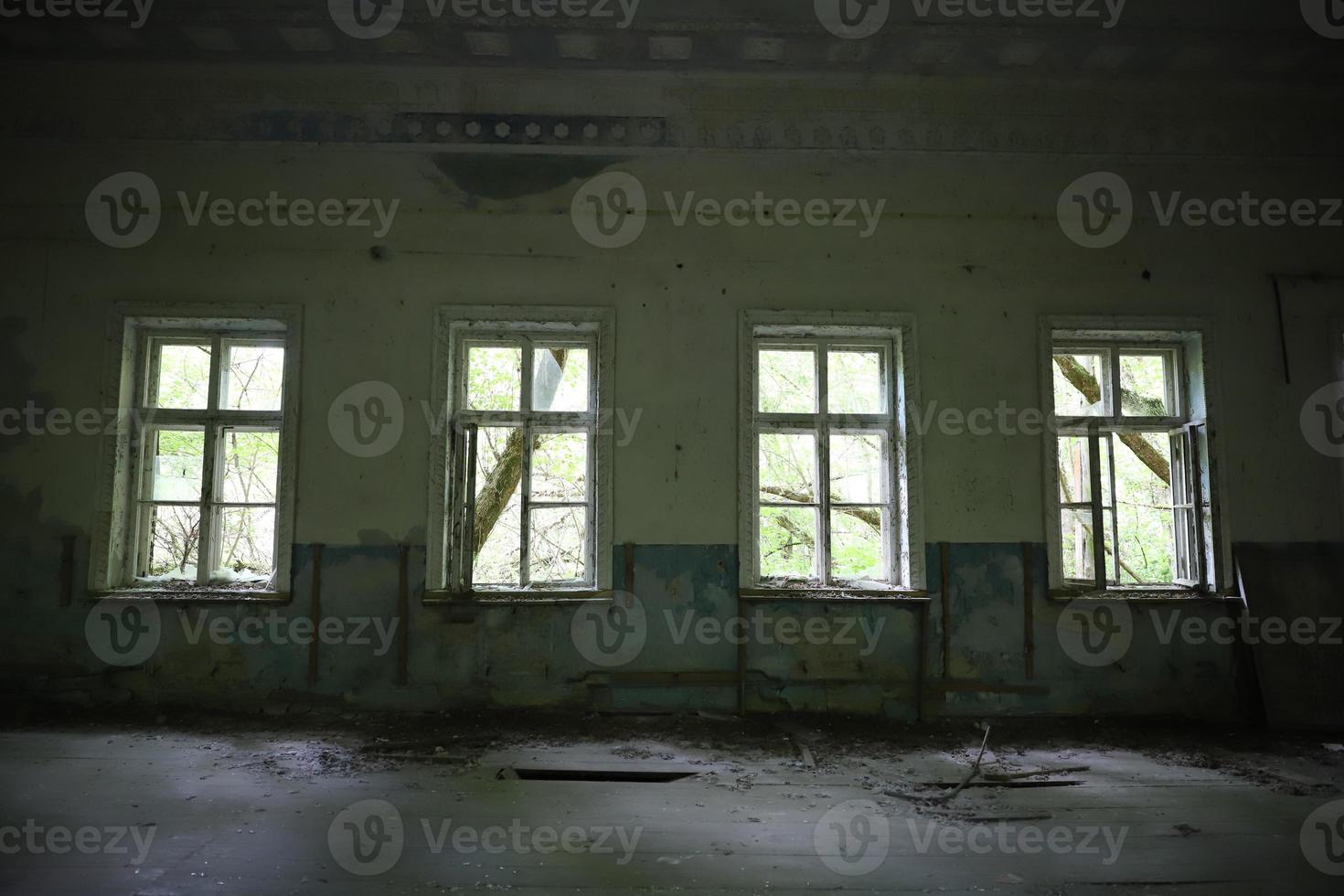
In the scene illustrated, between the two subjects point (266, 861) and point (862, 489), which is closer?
point (266, 861)

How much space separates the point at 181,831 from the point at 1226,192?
5.82 meters

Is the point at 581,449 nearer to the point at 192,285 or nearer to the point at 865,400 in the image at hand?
the point at 865,400

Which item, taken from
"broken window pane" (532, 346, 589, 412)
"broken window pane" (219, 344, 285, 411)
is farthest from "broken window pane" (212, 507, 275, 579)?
"broken window pane" (532, 346, 589, 412)

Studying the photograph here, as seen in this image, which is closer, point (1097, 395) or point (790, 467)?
point (790, 467)

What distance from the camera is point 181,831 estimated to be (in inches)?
97.5

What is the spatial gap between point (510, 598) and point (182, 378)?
2.26 meters

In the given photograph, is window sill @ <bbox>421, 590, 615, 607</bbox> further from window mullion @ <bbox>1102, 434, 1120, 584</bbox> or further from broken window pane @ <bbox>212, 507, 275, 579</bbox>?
window mullion @ <bbox>1102, 434, 1120, 584</bbox>

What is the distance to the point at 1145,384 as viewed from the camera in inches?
175

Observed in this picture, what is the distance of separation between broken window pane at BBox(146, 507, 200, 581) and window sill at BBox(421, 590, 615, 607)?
1413 millimetres

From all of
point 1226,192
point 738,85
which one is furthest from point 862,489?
point 1226,192

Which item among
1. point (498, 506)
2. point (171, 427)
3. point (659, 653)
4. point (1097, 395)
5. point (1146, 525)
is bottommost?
point (659, 653)

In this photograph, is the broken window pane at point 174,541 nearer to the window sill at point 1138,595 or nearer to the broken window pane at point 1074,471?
the window sill at point 1138,595

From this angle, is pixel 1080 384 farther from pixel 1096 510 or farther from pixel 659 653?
pixel 659 653

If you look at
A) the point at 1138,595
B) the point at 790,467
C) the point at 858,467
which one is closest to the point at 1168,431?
the point at 1138,595
